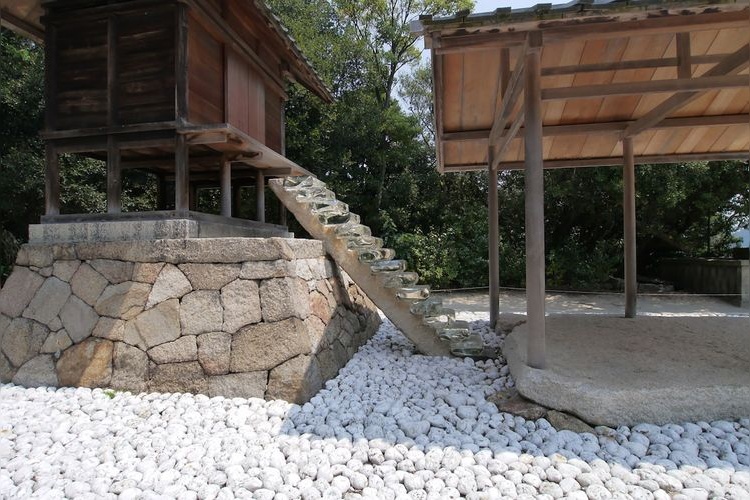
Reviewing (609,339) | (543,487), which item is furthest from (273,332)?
(609,339)

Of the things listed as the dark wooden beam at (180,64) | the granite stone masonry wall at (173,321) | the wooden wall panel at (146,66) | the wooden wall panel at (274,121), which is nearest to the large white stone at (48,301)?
the granite stone masonry wall at (173,321)

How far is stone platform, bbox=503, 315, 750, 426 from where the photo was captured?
108 inches

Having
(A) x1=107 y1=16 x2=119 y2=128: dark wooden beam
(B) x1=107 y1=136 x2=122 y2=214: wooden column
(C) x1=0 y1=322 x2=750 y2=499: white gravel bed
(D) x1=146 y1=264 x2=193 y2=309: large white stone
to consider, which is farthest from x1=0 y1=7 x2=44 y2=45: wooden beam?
(C) x1=0 y1=322 x2=750 y2=499: white gravel bed

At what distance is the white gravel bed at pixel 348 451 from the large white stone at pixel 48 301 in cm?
82

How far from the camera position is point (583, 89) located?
11.1 ft

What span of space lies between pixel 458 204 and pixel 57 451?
41.1 ft

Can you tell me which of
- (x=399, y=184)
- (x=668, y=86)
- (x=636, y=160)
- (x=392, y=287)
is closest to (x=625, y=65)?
(x=668, y=86)

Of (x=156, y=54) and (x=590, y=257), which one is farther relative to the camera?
(x=590, y=257)

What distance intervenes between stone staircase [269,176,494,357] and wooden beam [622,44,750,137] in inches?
112

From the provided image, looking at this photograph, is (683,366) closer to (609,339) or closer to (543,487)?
(609,339)

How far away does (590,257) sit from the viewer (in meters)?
12.2

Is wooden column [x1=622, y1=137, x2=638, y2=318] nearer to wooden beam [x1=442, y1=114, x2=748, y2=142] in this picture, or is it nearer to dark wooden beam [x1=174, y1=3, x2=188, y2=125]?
wooden beam [x1=442, y1=114, x2=748, y2=142]

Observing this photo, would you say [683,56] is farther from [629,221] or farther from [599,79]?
[629,221]

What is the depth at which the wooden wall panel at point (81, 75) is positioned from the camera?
4.23 metres
